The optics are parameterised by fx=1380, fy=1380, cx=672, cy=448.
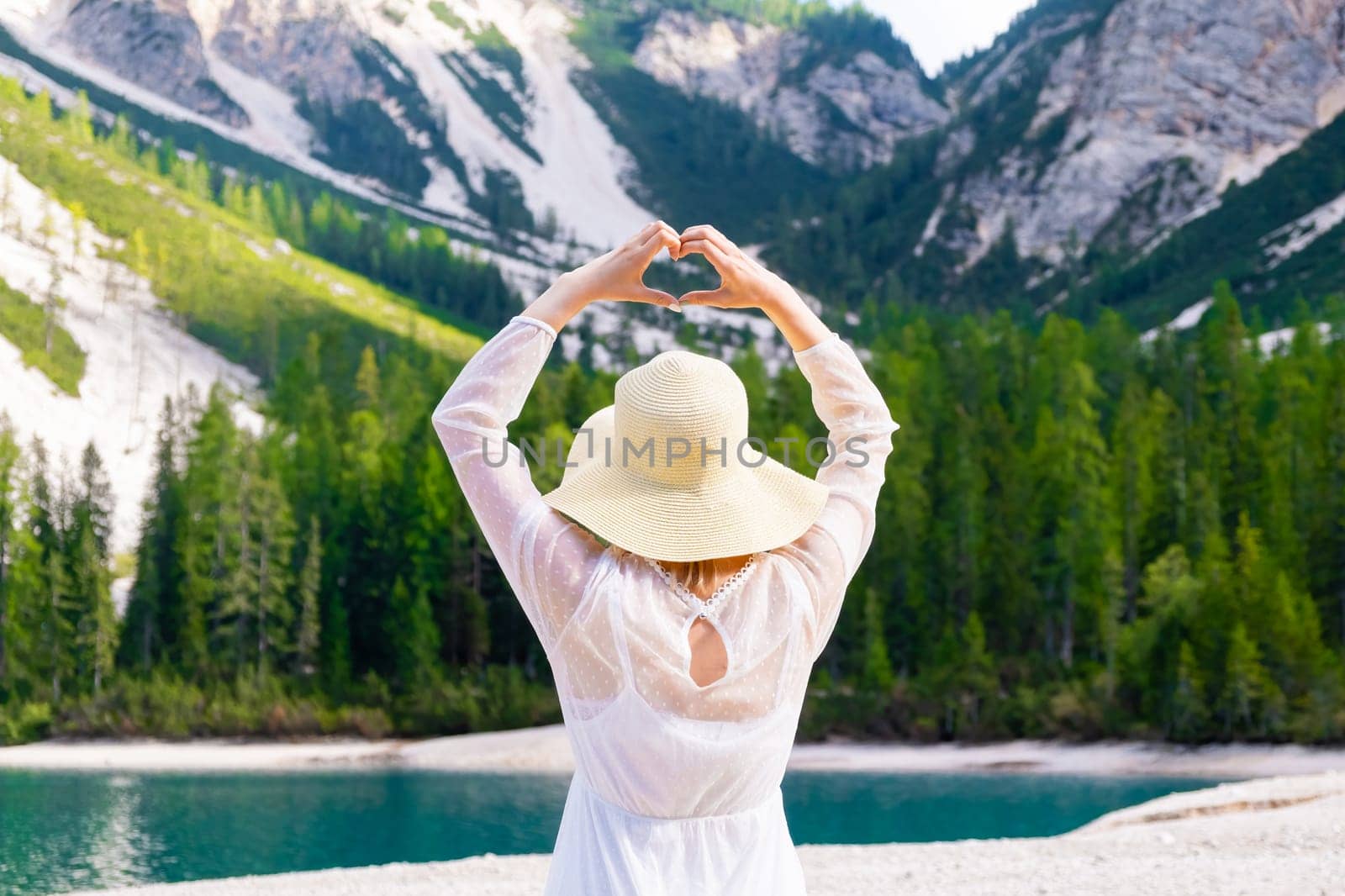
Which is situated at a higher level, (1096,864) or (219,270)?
(219,270)

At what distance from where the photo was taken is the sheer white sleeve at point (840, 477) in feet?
9.55

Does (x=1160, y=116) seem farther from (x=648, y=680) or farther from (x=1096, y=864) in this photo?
(x=648, y=680)

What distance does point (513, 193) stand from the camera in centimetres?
18500

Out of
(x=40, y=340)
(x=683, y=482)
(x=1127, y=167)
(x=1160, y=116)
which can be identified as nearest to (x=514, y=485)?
(x=683, y=482)

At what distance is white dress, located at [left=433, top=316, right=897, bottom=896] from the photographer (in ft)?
9.08

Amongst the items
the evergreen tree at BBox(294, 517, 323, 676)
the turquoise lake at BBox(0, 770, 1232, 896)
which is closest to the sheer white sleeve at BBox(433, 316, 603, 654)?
the turquoise lake at BBox(0, 770, 1232, 896)

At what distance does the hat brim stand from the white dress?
63mm

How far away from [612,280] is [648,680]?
846mm

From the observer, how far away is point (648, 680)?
2770 mm

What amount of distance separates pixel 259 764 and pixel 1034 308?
9199cm

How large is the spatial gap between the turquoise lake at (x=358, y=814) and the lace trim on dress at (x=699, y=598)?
1833 centimetres

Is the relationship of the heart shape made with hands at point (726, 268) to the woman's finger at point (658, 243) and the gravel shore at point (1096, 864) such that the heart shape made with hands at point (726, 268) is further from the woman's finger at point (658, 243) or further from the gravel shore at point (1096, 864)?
the gravel shore at point (1096, 864)

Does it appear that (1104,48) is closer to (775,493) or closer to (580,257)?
(580,257)

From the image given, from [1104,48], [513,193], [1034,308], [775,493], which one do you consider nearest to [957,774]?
[775,493]
